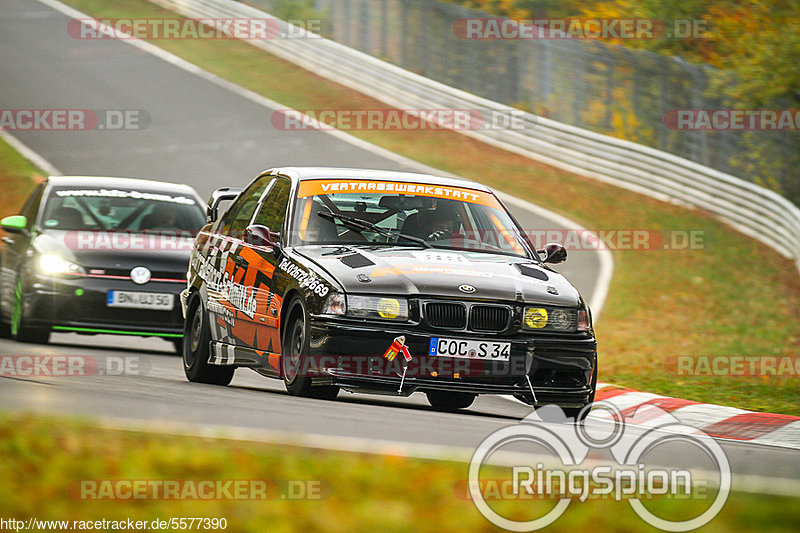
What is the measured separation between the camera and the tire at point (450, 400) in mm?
9898

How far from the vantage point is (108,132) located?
29.2m

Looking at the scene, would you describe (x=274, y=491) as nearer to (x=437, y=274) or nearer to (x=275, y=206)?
(x=437, y=274)

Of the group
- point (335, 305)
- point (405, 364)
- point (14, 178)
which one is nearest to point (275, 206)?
point (335, 305)

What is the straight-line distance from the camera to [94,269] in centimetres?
1293

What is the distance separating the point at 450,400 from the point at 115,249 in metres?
4.49

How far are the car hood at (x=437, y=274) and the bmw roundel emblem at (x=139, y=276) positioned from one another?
4.06m

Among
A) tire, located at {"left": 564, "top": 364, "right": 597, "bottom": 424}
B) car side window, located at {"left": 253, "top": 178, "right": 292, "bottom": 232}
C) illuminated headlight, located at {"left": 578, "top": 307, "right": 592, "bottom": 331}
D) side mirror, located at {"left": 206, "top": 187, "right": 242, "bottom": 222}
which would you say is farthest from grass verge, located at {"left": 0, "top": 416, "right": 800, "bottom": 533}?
side mirror, located at {"left": 206, "top": 187, "right": 242, "bottom": 222}

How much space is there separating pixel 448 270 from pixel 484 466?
3202mm

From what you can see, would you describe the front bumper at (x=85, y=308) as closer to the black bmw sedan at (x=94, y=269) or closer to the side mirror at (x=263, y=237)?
the black bmw sedan at (x=94, y=269)

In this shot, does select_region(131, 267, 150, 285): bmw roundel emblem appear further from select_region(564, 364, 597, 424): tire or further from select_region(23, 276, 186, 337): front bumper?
select_region(564, 364, 597, 424): tire

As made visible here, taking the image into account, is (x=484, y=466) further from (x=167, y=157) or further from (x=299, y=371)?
(x=167, y=157)

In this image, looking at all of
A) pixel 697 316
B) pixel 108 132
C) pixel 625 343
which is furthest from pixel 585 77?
pixel 625 343

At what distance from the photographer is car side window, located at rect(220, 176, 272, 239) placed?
34.3 ft

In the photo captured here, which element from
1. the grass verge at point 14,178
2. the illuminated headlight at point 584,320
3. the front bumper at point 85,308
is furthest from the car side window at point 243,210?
the grass verge at point 14,178
